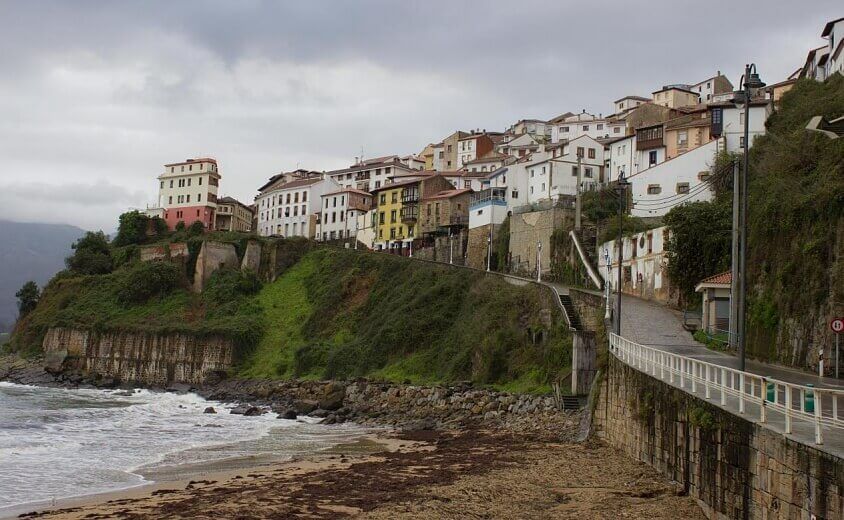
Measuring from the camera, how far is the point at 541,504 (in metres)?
20.5

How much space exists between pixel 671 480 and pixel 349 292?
53380mm

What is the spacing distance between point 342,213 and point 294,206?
1008 centimetres

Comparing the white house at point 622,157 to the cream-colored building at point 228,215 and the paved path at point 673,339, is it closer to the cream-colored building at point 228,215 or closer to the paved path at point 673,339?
the paved path at point 673,339

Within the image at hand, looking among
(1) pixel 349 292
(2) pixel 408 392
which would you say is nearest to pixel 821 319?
(2) pixel 408 392

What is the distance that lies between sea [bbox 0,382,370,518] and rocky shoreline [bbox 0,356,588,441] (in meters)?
2.16

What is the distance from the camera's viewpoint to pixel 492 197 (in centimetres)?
7294

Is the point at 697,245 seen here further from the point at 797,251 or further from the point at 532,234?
the point at 532,234

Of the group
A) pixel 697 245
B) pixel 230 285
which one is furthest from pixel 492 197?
pixel 697 245

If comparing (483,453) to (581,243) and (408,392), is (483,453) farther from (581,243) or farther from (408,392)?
(581,243)

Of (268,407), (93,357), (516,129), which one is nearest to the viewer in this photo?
(268,407)

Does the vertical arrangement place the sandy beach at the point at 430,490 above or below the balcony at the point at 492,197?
below

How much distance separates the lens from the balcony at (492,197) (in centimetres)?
7275

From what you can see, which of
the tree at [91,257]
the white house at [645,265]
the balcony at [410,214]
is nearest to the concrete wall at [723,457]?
the white house at [645,265]

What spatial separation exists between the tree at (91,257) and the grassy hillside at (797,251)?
74.1 m
